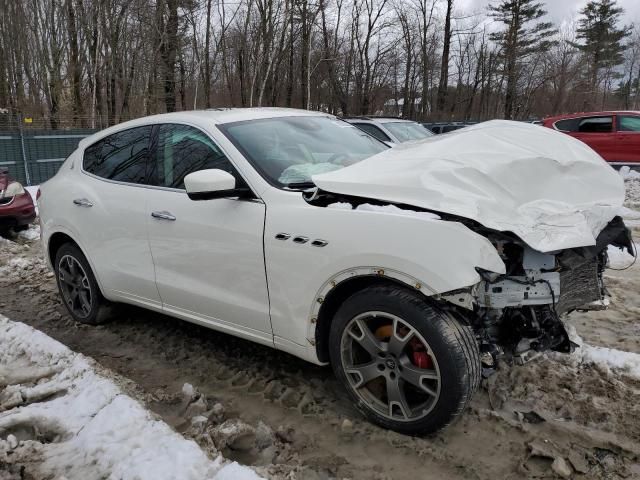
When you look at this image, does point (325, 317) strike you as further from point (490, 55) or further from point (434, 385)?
point (490, 55)

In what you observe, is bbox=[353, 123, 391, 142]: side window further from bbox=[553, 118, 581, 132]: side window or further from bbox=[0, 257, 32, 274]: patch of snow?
bbox=[553, 118, 581, 132]: side window

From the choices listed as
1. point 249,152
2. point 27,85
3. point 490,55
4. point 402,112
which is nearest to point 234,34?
point 27,85

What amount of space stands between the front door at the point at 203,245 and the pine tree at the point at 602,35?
153 ft

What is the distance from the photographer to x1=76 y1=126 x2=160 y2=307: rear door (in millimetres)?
3680

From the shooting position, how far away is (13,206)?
7.39 m

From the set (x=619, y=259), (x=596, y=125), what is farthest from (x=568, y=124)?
(x=619, y=259)

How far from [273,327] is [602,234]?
191 centimetres

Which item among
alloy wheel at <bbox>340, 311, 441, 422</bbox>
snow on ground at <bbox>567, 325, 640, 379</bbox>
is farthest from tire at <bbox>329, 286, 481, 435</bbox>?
snow on ground at <bbox>567, 325, 640, 379</bbox>

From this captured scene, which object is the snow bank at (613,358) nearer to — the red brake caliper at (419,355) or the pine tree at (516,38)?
the red brake caliper at (419,355)

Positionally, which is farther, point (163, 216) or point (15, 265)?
point (15, 265)

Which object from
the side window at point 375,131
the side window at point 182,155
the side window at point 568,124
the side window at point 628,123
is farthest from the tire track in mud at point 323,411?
the side window at point 568,124

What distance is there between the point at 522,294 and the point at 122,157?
3.05 meters

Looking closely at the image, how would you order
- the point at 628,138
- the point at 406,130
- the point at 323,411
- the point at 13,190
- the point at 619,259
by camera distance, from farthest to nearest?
the point at 628,138
the point at 406,130
the point at 13,190
the point at 619,259
the point at 323,411

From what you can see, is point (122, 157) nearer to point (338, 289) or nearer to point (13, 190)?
point (338, 289)
